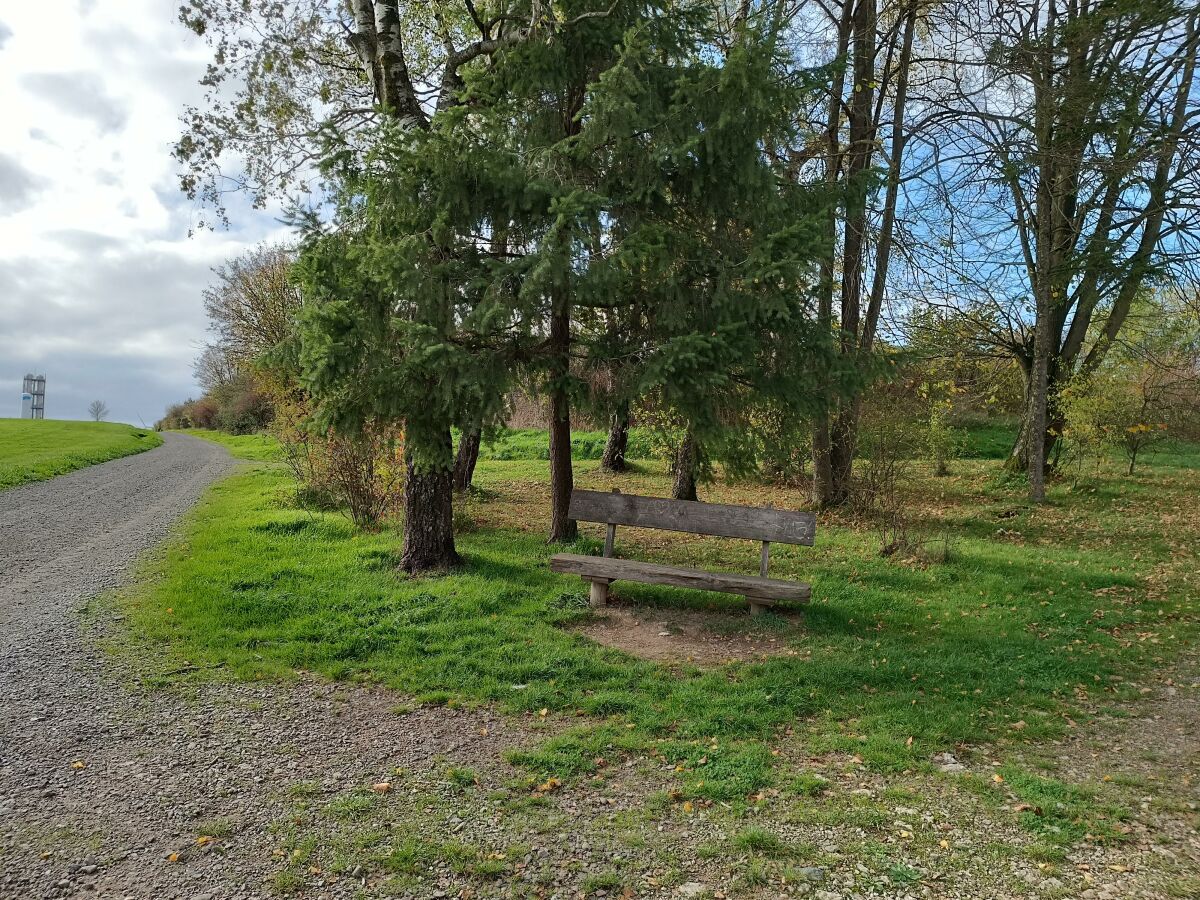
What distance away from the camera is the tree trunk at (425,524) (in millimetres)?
7871

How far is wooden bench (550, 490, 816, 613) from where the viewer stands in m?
6.69

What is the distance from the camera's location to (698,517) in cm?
721

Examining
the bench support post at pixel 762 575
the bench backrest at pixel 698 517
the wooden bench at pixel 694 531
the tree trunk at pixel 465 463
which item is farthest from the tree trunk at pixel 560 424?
the tree trunk at pixel 465 463

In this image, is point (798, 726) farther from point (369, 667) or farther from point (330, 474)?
point (330, 474)

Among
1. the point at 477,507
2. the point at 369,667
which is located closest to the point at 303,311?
the point at 369,667

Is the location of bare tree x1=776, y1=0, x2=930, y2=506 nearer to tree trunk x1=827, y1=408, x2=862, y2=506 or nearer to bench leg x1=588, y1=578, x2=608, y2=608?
tree trunk x1=827, y1=408, x2=862, y2=506

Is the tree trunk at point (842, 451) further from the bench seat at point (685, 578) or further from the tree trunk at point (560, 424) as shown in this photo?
the bench seat at point (685, 578)

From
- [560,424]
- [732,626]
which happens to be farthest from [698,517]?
[560,424]

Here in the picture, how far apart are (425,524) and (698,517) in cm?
290

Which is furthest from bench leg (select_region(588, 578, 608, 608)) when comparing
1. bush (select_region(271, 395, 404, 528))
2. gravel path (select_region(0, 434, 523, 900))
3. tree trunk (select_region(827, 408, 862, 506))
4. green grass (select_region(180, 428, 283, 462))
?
green grass (select_region(180, 428, 283, 462))

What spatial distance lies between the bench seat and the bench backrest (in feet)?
1.42

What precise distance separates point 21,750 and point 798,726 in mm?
4565

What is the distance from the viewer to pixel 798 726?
4.73 metres

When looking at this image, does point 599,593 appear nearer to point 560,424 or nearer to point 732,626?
point 732,626
